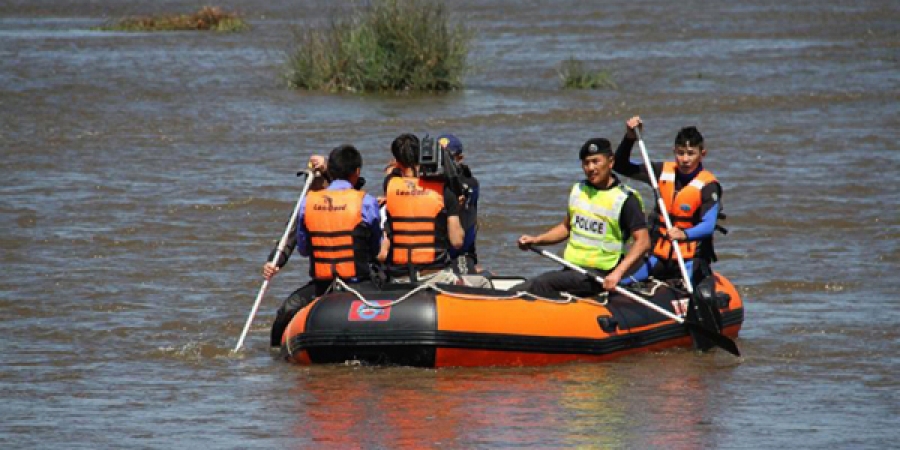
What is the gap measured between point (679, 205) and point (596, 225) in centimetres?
75

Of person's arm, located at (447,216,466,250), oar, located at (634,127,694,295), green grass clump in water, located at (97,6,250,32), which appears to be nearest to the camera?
person's arm, located at (447,216,466,250)

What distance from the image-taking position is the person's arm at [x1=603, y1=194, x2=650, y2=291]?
10.3 meters

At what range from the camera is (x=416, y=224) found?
10.5 meters

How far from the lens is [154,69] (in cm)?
3058

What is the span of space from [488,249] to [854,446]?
7224 mm

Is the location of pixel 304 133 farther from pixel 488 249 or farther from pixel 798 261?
pixel 798 261

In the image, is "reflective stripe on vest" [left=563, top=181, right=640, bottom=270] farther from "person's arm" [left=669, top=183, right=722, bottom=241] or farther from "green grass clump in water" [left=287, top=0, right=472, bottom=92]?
"green grass clump in water" [left=287, top=0, right=472, bottom=92]

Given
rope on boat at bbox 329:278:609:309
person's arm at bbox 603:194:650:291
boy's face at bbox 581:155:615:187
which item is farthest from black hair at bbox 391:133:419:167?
person's arm at bbox 603:194:650:291

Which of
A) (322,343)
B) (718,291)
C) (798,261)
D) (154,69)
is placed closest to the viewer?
(322,343)

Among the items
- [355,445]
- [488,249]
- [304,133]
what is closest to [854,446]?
[355,445]

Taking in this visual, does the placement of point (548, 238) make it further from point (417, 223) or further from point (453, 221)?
point (417, 223)

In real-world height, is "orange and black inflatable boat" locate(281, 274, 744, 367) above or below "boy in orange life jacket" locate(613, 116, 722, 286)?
below

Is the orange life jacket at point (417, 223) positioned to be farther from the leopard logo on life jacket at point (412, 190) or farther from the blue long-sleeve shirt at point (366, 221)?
the blue long-sleeve shirt at point (366, 221)

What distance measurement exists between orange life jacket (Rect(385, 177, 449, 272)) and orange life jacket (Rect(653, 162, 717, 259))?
4.74 feet
